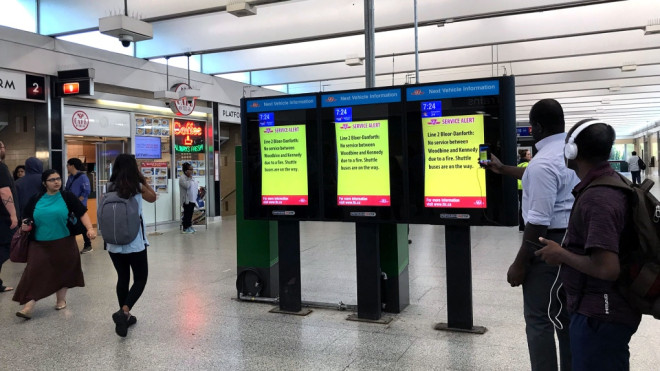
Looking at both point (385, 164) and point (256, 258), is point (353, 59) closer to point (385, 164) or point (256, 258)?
point (256, 258)

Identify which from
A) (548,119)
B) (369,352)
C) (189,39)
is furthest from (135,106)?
(548,119)

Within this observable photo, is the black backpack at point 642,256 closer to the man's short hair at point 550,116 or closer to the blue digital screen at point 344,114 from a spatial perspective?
the man's short hair at point 550,116

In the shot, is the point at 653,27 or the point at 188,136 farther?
the point at 188,136

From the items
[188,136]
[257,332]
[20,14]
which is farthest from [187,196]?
[257,332]

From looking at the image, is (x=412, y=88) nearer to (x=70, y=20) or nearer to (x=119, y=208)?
(x=119, y=208)

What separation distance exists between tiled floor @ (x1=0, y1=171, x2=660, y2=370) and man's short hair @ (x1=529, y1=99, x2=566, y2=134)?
1805 millimetres

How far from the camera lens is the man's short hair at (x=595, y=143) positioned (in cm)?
221

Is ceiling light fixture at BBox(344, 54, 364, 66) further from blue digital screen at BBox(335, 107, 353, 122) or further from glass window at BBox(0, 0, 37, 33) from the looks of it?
blue digital screen at BBox(335, 107, 353, 122)

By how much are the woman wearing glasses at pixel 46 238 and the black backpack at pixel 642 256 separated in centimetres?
472

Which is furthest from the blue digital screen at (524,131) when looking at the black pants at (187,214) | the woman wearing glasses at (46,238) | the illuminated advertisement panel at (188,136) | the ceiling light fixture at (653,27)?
the woman wearing glasses at (46,238)

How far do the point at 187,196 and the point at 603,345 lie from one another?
11.6 meters

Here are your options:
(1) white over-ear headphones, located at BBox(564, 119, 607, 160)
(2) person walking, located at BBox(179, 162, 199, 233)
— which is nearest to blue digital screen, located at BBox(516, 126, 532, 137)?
(2) person walking, located at BBox(179, 162, 199, 233)

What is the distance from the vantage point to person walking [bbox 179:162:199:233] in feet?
41.9

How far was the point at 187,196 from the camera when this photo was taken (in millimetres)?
12789
